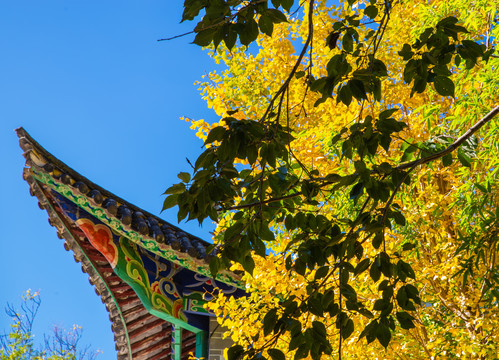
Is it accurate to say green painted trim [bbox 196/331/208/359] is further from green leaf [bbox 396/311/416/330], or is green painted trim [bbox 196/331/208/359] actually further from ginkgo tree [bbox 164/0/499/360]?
green leaf [bbox 396/311/416/330]

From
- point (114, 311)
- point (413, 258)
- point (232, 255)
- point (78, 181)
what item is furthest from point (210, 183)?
point (114, 311)

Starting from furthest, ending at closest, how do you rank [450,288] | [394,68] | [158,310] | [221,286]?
[221,286]
[158,310]
[394,68]
[450,288]

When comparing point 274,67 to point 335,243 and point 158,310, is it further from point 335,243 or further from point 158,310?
point 335,243

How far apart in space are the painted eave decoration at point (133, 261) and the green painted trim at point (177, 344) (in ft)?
0.04

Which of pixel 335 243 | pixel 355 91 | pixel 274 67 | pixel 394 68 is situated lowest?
Result: pixel 335 243

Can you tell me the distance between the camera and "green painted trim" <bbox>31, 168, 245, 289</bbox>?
5.51m

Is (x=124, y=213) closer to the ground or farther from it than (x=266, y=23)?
farther from it

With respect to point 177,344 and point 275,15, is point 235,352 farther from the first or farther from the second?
point 177,344

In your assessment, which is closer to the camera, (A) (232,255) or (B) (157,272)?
(A) (232,255)

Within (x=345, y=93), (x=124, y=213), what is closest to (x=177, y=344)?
(x=124, y=213)

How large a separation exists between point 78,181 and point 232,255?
3492 mm

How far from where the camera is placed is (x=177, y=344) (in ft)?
21.5

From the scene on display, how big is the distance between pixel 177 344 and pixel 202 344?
286mm

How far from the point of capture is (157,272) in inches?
242
